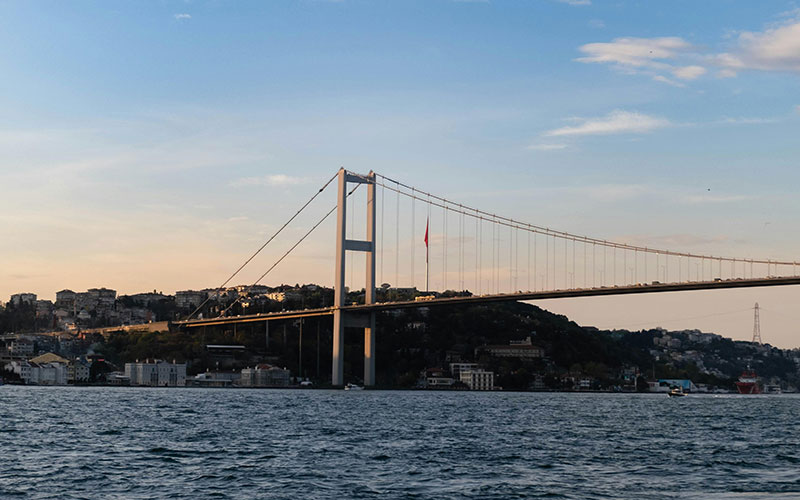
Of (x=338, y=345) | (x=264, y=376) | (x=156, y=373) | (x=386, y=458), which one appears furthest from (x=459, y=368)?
(x=386, y=458)

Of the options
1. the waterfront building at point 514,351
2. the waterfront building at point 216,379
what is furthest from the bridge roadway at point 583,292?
the waterfront building at point 514,351

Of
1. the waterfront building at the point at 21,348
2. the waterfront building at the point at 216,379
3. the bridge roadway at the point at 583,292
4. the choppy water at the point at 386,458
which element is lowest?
the waterfront building at the point at 216,379

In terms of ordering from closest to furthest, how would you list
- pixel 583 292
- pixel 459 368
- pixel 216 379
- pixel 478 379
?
pixel 583 292, pixel 216 379, pixel 478 379, pixel 459 368

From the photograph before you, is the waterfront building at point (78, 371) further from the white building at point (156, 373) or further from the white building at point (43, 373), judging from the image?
the white building at point (156, 373)

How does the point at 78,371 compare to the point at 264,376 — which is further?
the point at 78,371

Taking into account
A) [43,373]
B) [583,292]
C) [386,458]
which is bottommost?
[43,373]

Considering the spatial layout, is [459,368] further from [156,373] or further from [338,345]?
[338,345]

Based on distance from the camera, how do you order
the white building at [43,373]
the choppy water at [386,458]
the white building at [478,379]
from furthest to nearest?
the white building at [478,379], the white building at [43,373], the choppy water at [386,458]

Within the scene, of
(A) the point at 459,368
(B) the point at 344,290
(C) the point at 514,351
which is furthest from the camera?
(C) the point at 514,351
